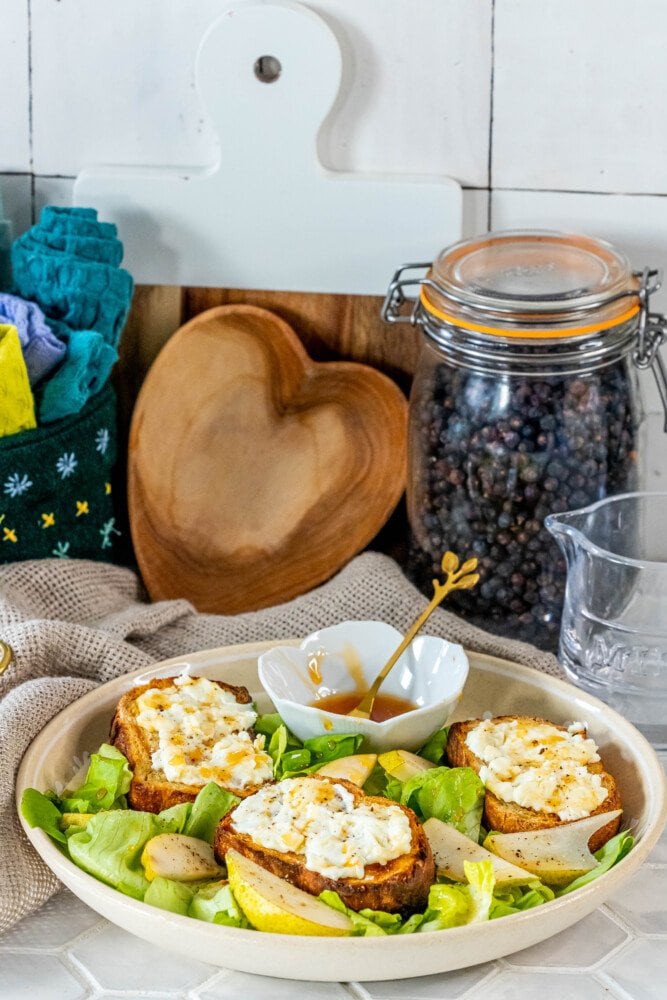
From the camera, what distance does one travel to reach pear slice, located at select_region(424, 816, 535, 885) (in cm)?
78

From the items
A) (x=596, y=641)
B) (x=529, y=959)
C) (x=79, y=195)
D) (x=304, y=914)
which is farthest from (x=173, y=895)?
(x=79, y=195)

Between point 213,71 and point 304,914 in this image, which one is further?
point 213,71

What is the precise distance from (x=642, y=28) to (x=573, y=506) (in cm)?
41

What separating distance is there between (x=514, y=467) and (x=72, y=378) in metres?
0.37

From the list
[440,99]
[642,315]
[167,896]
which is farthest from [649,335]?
[167,896]

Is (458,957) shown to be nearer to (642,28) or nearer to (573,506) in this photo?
(573,506)

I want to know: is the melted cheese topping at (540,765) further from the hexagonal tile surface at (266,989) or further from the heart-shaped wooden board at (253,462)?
the heart-shaped wooden board at (253,462)

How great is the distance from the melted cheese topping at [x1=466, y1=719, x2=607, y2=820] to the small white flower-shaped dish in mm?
47

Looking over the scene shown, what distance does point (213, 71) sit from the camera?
3.66 ft

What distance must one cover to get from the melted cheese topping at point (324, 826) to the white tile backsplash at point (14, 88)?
67 centimetres

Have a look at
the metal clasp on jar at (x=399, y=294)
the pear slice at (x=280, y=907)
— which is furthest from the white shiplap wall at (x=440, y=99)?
the pear slice at (x=280, y=907)

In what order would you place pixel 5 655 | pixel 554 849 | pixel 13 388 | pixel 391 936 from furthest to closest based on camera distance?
pixel 13 388 < pixel 5 655 < pixel 554 849 < pixel 391 936

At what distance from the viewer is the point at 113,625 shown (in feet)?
3.47

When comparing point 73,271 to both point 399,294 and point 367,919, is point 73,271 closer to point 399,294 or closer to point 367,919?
point 399,294
